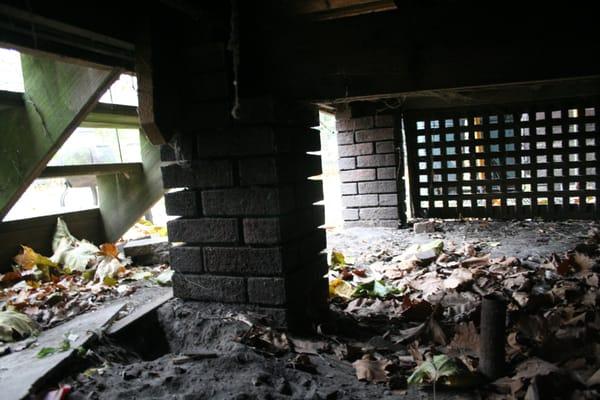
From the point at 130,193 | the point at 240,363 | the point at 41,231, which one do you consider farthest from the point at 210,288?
the point at 130,193

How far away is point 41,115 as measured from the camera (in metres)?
3.16

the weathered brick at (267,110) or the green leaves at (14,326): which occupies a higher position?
the weathered brick at (267,110)

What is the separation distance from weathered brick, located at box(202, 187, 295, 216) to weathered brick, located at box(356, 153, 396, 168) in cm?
335

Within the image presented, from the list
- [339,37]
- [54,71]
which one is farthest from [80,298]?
[339,37]

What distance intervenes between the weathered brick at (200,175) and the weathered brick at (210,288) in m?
0.53

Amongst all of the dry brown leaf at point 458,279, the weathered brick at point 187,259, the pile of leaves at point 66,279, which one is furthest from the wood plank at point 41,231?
the dry brown leaf at point 458,279

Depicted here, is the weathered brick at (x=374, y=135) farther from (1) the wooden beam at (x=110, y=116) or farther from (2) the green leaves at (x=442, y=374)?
(2) the green leaves at (x=442, y=374)

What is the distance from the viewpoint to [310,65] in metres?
2.43

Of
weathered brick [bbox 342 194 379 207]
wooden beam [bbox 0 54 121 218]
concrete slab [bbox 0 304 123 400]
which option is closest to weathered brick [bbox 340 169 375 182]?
weathered brick [bbox 342 194 379 207]

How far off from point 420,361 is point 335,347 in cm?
43

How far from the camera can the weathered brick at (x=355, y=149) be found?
573 centimetres

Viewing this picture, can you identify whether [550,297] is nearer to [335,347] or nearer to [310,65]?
[335,347]

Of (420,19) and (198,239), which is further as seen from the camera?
(198,239)

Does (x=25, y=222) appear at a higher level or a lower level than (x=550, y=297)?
higher
